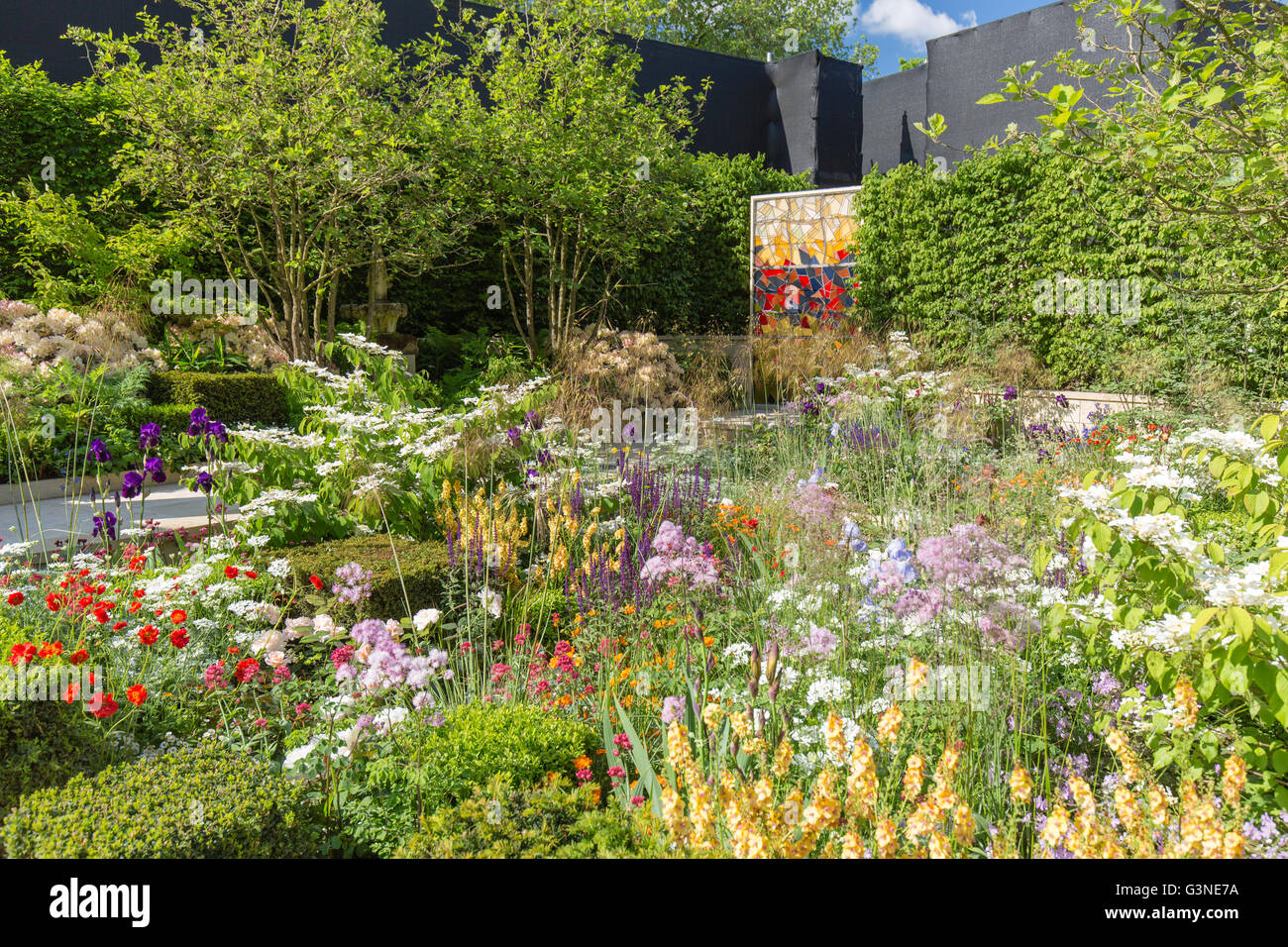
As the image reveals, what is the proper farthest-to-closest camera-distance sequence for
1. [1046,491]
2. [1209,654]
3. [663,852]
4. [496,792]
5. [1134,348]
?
[1134,348], [1046,491], [496,792], [1209,654], [663,852]

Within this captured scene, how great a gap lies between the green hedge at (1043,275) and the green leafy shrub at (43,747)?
7331mm

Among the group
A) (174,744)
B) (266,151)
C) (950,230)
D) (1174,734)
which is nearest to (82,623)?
(174,744)

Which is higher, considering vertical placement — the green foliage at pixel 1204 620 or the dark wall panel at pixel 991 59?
the dark wall panel at pixel 991 59

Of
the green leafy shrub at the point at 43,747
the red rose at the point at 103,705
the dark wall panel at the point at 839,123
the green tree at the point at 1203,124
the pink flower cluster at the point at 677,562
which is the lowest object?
the green leafy shrub at the point at 43,747

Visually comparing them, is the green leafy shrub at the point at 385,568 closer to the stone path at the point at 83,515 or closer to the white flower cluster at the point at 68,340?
the stone path at the point at 83,515

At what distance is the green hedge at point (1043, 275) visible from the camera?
7539 millimetres

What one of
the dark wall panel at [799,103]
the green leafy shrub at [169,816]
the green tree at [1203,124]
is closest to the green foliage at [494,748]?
the green leafy shrub at [169,816]

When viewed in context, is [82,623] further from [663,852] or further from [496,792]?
[663,852]

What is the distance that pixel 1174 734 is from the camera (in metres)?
1.84

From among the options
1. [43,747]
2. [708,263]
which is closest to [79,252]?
[43,747]

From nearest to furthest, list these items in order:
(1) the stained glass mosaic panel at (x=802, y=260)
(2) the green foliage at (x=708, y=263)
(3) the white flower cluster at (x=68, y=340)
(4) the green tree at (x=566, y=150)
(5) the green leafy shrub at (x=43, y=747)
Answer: (5) the green leafy shrub at (x=43, y=747) → (3) the white flower cluster at (x=68, y=340) → (4) the green tree at (x=566, y=150) → (1) the stained glass mosaic panel at (x=802, y=260) → (2) the green foliage at (x=708, y=263)

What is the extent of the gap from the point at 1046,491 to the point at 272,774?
3836 millimetres

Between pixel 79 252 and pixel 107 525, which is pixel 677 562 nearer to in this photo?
pixel 107 525

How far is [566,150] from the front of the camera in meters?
8.45
